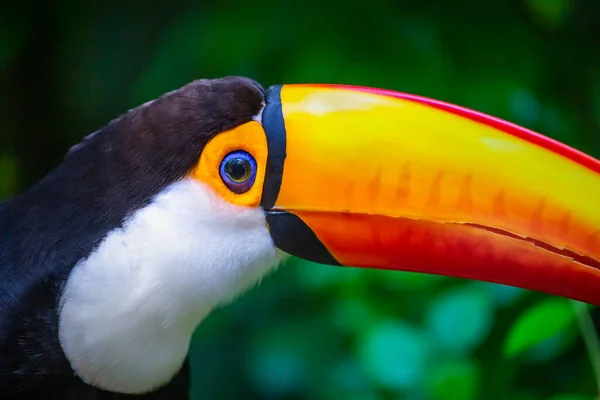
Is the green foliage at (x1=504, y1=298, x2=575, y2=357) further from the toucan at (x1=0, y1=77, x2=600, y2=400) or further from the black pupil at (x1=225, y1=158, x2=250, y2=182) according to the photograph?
the black pupil at (x1=225, y1=158, x2=250, y2=182)

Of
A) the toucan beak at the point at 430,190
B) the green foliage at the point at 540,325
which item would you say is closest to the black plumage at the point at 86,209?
the toucan beak at the point at 430,190

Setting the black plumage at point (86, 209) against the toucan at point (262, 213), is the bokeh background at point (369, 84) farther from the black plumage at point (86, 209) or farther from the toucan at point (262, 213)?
the black plumage at point (86, 209)

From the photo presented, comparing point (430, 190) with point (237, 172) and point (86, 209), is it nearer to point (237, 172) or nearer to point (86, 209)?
point (237, 172)

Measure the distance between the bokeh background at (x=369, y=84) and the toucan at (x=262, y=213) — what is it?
556 millimetres

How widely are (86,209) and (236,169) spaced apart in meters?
0.26

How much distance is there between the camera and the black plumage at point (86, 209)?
1.22 meters

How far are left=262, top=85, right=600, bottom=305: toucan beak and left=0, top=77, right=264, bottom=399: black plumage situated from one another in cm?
11

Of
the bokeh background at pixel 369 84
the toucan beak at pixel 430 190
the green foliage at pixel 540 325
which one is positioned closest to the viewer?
the toucan beak at pixel 430 190

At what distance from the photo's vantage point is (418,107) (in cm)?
119

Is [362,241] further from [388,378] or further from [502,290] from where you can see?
[502,290]

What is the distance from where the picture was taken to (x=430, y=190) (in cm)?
121

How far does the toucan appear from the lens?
1.18 meters

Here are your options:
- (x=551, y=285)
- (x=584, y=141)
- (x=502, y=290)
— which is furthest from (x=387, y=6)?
(x=551, y=285)

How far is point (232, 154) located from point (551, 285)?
1.83 feet
